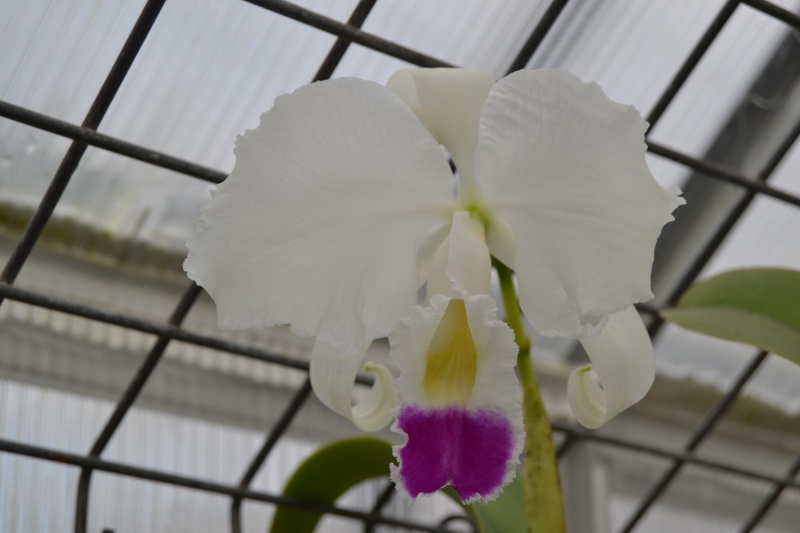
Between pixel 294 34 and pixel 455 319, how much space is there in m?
0.52

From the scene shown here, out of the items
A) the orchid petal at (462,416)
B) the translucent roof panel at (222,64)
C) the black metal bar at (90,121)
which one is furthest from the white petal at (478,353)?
the translucent roof panel at (222,64)

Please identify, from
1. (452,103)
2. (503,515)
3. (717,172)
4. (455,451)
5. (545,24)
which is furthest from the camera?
(717,172)

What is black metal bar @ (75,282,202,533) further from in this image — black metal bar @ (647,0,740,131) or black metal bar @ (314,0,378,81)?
→ black metal bar @ (647,0,740,131)

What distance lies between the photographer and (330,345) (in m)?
0.63

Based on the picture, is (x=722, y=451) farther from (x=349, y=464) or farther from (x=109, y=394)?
(x=109, y=394)

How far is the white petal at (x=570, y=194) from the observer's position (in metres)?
0.57

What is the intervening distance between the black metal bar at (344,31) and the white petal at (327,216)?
0.24 metres

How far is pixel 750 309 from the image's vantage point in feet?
2.66

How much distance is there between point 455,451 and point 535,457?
10 centimetres

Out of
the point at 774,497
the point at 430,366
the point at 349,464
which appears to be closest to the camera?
the point at 430,366

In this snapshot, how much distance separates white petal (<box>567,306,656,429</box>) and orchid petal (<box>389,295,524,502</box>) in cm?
10

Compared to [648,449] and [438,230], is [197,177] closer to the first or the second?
[438,230]

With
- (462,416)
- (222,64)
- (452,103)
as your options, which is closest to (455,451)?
(462,416)

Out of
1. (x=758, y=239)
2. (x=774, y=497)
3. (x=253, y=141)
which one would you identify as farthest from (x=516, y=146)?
(x=758, y=239)
